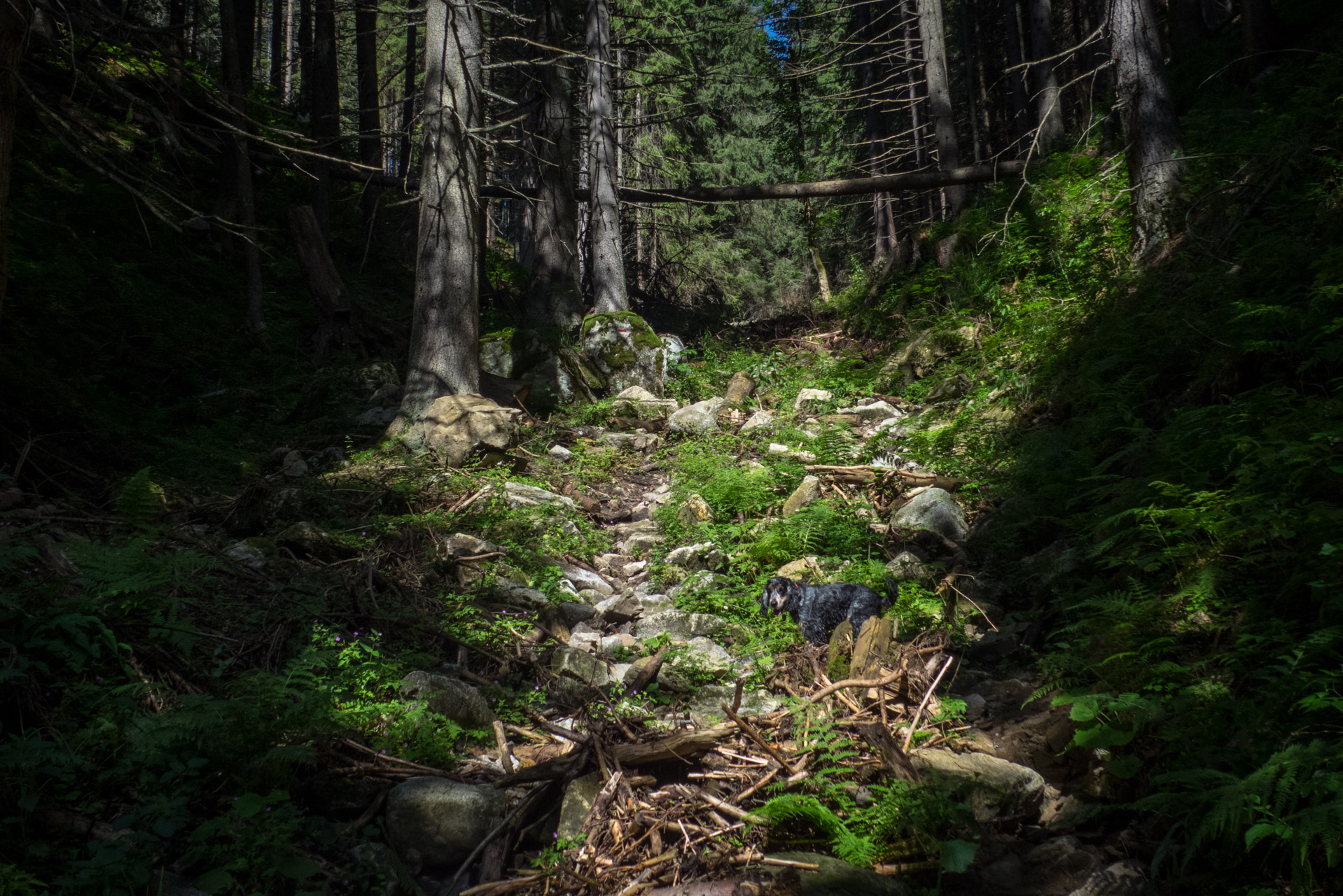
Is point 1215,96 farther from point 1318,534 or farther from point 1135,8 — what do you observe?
point 1318,534

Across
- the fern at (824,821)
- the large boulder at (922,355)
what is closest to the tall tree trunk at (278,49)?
the large boulder at (922,355)

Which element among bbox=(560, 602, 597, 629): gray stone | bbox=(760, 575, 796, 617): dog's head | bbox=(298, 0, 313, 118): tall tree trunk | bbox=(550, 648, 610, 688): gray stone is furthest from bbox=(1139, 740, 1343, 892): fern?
bbox=(298, 0, 313, 118): tall tree trunk

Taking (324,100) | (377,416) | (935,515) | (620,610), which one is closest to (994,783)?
(620,610)

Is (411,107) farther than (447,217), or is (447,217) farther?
(411,107)

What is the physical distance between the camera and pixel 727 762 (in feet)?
10.3

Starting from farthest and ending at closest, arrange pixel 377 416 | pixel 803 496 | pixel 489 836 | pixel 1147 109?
pixel 377 416
pixel 1147 109
pixel 803 496
pixel 489 836

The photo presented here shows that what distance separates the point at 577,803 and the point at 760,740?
826 millimetres

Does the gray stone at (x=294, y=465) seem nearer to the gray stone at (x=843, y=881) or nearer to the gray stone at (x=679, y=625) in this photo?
the gray stone at (x=679, y=625)

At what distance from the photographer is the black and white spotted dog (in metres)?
4.30

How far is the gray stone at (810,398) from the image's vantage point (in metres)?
9.12

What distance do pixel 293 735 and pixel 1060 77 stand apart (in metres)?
23.3

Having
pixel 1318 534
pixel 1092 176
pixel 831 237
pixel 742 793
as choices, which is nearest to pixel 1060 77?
pixel 831 237

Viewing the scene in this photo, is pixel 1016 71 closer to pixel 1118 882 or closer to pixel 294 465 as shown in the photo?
pixel 294 465

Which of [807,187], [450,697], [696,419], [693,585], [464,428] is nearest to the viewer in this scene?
[450,697]
